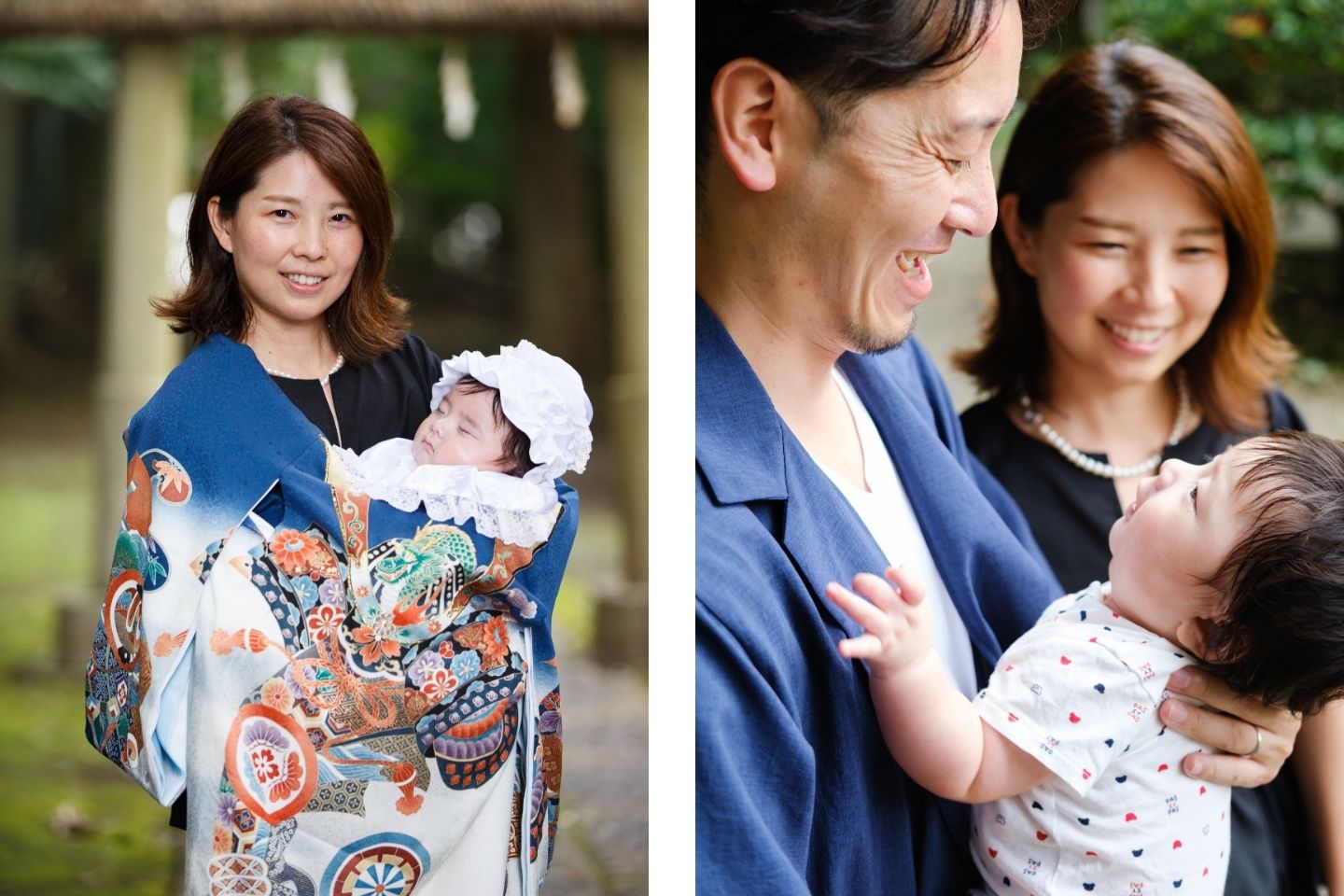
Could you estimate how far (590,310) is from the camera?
13.9ft

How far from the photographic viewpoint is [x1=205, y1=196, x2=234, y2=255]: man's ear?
1.66 meters

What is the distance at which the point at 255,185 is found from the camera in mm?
1651

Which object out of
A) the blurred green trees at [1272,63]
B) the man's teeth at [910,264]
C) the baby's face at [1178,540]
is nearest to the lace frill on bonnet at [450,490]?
the man's teeth at [910,264]

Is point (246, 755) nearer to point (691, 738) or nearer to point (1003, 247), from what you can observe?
point (691, 738)

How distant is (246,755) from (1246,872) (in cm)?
148

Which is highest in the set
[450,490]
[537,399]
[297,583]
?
[537,399]

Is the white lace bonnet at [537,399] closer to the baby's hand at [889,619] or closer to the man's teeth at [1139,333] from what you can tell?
the baby's hand at [889,619]

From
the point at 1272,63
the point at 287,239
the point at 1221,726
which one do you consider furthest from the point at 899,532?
the point at 1272,63

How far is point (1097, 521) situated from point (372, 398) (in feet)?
4.09

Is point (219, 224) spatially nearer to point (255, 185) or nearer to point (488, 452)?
point (255, 185)

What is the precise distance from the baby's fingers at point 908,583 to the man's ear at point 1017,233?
0.92m

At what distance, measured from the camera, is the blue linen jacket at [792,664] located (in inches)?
62.2

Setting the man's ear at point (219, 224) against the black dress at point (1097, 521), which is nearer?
the man's ear at point (219, 224)

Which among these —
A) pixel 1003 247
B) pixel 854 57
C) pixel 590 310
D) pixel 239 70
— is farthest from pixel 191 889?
pixel 590 310
